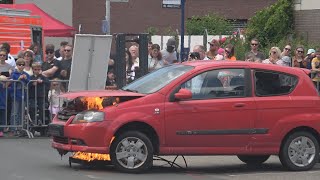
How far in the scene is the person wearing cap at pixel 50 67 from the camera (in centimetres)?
1806

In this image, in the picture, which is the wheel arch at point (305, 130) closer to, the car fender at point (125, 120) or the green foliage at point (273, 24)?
the car fender at point (125, 120)

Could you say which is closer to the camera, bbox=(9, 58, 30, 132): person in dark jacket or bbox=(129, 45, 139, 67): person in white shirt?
bbox=(9, 58, 30, 132): person in dark jacket

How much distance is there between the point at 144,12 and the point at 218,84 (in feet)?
102

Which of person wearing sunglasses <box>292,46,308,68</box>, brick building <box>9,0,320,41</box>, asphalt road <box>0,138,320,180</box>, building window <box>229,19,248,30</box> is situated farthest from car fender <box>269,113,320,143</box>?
building window <box>229,19,248,30</box>

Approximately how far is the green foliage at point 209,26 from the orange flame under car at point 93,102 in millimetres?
26720

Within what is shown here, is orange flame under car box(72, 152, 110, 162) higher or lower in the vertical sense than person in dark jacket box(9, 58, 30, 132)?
lower

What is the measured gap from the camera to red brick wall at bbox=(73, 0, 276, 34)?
4172 centimetres

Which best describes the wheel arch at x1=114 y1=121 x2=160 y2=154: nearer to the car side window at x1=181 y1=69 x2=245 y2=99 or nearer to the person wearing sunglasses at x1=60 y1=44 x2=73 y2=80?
the car side window at x1=181 y1=69 x2=245 y2=99

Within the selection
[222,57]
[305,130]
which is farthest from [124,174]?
[222,57]

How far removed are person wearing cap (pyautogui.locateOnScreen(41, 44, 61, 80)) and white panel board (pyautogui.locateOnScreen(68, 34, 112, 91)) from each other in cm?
61

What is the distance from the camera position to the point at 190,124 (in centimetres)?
1180

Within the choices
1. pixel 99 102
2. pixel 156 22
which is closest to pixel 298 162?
pixel 99 102

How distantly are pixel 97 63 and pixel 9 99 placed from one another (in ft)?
7.35

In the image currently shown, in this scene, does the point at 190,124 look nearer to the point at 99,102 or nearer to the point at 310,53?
the point at 99,102
